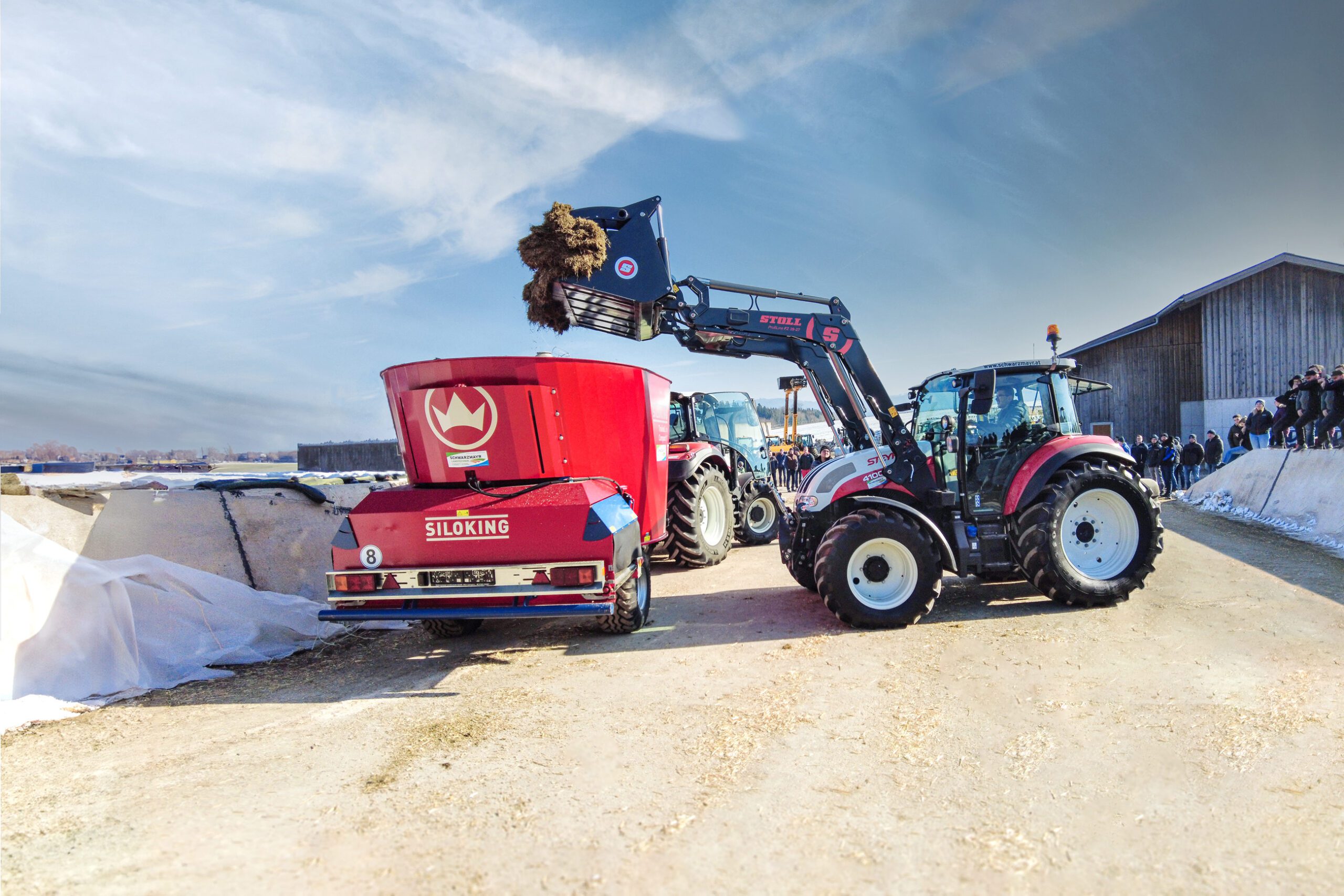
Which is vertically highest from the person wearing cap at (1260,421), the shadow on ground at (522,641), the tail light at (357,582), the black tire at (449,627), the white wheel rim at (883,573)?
the person wearing cap at (1260,421)

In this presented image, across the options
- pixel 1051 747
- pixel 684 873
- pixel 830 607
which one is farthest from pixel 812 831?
pixel 830 607

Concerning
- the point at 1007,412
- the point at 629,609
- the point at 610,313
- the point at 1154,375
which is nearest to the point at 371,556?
the point at 629,609

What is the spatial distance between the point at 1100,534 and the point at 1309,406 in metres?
8.28

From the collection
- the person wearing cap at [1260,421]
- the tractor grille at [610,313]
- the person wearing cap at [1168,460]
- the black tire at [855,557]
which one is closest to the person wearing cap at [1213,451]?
the person wearing cap at [1168,460]

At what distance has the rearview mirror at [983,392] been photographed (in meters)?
6.18

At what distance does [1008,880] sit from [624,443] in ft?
15.1

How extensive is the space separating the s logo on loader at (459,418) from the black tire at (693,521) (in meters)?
3.74

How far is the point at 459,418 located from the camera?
5.45m

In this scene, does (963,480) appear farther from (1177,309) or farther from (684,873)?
(1177,309)

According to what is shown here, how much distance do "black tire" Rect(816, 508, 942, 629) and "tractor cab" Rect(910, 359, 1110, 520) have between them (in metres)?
0.89

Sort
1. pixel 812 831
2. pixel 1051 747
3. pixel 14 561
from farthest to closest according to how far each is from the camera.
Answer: pixel 14 561, pixel 1051 747, pixel 812 831

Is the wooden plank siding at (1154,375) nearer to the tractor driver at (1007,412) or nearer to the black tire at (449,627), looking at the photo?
the tractor driver at (1007,412)

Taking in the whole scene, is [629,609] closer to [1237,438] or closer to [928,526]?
[928,526]

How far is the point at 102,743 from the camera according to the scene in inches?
157
